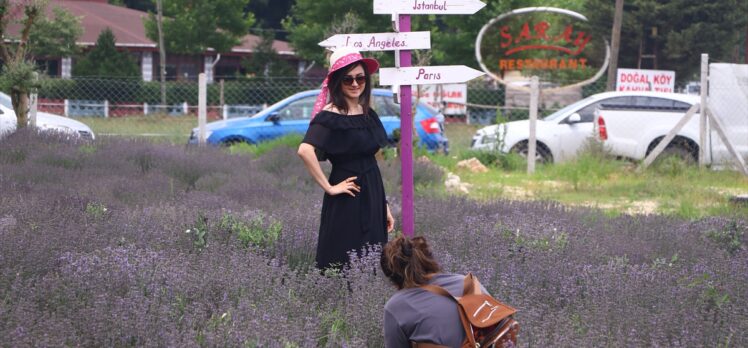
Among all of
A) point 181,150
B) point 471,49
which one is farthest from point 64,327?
point 471,49

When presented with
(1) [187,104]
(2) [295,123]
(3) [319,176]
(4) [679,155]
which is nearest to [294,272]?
(3) [319,176]

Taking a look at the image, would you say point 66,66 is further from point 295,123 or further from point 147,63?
A: point 295,123

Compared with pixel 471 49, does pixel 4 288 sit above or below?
below

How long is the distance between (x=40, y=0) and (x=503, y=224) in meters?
7.24

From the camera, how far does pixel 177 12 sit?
138 ft

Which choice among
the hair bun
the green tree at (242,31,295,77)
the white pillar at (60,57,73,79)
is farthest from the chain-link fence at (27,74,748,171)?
the hair bun

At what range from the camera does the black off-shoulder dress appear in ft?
19.5

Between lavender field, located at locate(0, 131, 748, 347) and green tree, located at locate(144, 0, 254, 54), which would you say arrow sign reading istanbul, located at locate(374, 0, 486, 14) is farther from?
green tree, located at locate(144, 0, 254, 54)

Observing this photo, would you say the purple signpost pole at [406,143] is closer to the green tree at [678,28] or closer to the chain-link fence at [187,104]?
the chain-link fence at [187,104]

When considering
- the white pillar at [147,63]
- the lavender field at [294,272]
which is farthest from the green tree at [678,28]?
the lavender field at [294,272]

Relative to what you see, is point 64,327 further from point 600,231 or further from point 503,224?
point 600,231

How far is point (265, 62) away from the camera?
→ 44.2 meters

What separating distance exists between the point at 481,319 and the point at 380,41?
257 centimetres

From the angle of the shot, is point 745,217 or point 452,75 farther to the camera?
point 745,217
